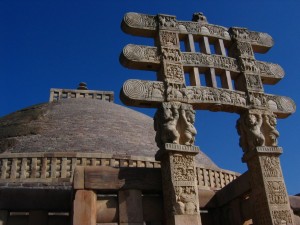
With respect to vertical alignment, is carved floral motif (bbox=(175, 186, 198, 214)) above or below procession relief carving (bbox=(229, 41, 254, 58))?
below

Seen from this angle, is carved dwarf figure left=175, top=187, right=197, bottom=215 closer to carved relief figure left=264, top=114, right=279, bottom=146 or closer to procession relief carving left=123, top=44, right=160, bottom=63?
carved relief figure left=264, top=114, right=279, bottom=146

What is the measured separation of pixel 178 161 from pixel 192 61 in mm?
2222

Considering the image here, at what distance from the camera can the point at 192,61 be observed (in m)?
7.12

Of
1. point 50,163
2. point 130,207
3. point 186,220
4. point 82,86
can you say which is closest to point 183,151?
point 186,220

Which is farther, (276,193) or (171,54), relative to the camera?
(171,54)

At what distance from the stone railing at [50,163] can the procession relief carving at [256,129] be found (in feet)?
17.8

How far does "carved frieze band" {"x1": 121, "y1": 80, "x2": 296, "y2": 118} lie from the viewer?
6.37 m

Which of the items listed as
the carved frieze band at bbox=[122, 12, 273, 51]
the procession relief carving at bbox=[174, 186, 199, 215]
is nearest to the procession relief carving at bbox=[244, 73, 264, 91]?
the carved frieze band at bbox=[122, 12, 273, 51]

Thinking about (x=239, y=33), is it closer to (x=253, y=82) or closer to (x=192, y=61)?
(x=253, y=82)

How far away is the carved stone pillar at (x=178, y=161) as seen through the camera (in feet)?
18.4

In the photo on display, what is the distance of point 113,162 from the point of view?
1157 centimetres

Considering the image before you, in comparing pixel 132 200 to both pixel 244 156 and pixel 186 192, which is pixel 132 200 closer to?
pixel 186 192

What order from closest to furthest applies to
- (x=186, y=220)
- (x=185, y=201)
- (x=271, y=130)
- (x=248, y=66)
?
(x=186, y=220), (x=185, y=201), (x=271, y=130), (x=248, y=66)

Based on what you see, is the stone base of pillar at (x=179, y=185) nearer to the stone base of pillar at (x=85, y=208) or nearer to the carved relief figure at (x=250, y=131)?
the stone base of pillar at (x=85, y=208)
